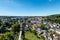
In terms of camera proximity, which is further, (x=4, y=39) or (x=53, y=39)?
(x=53, y=39)

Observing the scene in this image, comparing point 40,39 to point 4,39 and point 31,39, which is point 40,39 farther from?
point 4,39

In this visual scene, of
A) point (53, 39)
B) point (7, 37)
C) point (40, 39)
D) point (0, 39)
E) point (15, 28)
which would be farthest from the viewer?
point (15, 28)

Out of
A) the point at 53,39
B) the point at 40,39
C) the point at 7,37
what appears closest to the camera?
the point at 7,37

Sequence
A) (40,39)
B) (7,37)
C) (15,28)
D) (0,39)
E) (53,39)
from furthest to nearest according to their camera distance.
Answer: (15,28) < (53,39) < (40,39) < (7,37) < (0,39)

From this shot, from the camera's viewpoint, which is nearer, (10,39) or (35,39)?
(10,39)

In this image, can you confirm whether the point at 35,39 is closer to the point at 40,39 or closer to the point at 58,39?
the point at 40,39

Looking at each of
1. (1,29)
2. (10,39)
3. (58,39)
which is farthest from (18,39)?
(1,29)

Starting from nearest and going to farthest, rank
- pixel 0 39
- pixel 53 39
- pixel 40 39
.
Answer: pixel 0 39
pixel 40 39
pixel 53 39

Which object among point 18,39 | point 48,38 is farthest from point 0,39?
point 48,38
